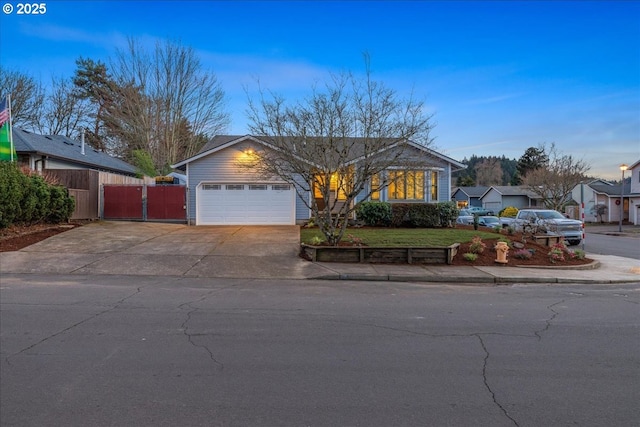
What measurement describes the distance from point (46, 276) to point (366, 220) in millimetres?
13497

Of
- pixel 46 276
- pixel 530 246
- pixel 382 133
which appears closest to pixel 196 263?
pixel 46 276

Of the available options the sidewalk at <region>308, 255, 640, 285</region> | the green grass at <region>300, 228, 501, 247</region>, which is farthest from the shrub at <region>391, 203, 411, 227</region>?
the sidewalk at <region>308, 255, 640, 285</region>

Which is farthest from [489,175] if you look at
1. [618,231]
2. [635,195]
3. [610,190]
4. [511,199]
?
[618,231]

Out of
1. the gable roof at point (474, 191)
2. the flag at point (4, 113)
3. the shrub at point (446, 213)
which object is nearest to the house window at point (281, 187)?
the shrub at point (446, 213)

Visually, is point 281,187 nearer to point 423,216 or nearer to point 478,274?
point 423,216

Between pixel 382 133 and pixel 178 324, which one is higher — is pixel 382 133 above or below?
above

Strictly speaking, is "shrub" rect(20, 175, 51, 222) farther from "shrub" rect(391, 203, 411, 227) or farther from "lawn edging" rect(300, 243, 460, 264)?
"shrub" rect(391, 203, 411, 227)

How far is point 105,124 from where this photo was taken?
131ft

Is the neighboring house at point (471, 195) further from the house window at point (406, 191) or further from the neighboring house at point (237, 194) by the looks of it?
the neighboring house at point (237, 194)

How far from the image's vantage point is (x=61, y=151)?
82.3ft

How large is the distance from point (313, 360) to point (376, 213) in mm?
15820

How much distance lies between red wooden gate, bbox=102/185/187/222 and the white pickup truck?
16.4 metres

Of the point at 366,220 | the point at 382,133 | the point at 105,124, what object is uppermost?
the point at 105,124

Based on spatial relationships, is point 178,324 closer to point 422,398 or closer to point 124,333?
point 124,333
